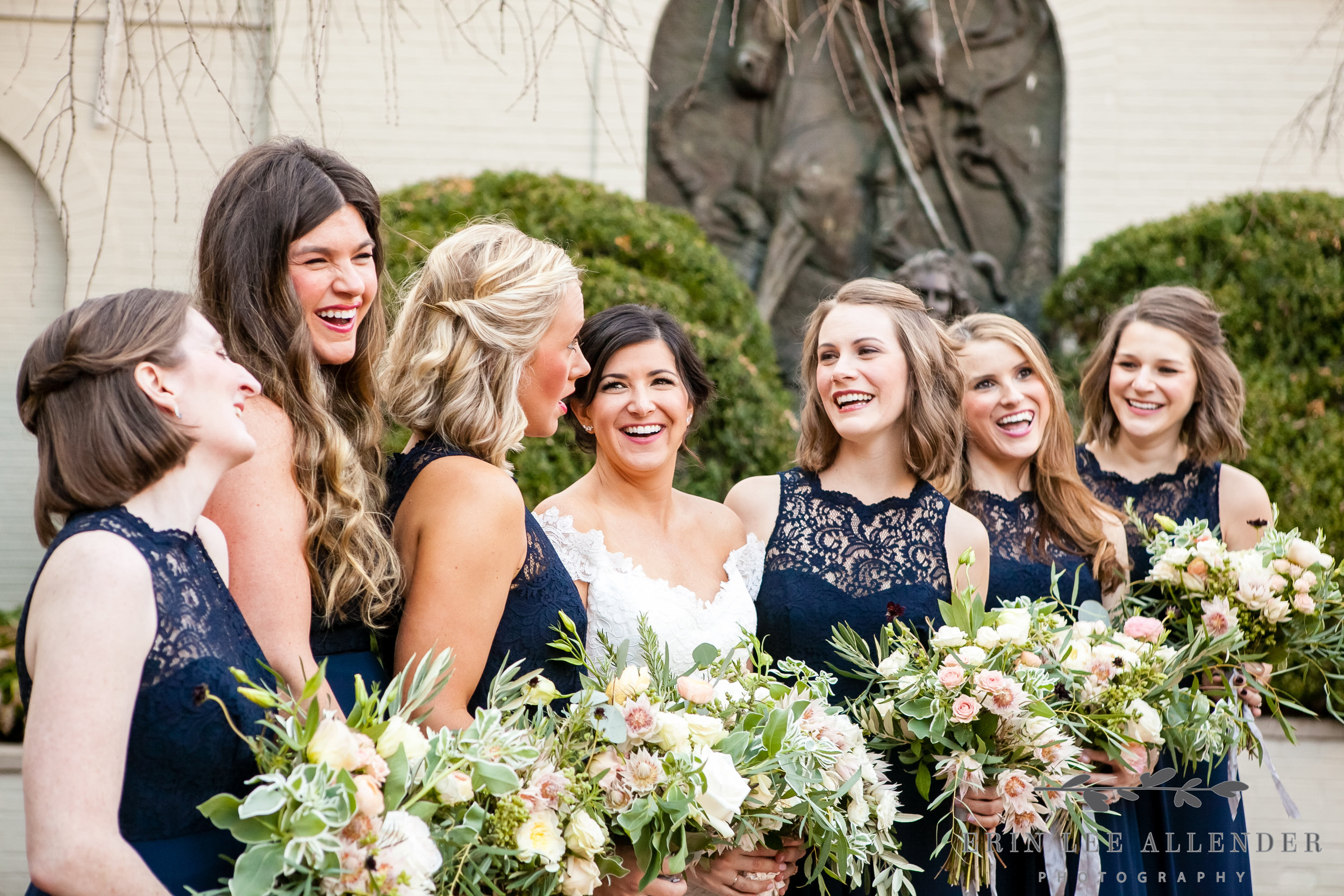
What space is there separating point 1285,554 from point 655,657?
2.41m

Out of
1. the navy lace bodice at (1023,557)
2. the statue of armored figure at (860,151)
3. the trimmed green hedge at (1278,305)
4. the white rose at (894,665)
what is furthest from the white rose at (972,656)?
the statue of armored figure at (860,151)

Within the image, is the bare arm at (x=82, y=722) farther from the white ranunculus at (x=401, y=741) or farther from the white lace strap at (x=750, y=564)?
the white lace strap at (x=750, y=564)

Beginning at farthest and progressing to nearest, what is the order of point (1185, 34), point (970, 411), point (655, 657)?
point (1185, 34)
point (970, 411)
point (655, 657)

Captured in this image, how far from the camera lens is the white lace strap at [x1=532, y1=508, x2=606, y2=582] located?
124 inches

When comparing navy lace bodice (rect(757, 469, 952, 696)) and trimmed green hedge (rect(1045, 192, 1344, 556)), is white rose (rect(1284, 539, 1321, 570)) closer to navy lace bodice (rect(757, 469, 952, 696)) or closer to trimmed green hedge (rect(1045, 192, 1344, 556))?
navy lace bodice (rect(757, 469, 952, 696))

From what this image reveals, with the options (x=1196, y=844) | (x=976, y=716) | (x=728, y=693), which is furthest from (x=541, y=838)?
(x=1196, y=844)

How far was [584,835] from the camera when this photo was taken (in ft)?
7.23

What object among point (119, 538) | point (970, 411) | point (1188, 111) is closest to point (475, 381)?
point (119, 538)

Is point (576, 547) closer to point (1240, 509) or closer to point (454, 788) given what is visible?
point (454, 788)

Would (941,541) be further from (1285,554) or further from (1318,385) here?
(1318,385)

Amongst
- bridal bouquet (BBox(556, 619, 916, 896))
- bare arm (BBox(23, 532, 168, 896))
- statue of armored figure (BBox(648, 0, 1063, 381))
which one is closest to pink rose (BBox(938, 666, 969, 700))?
bridal bouquet (BBox(556, 619, 916, 896))

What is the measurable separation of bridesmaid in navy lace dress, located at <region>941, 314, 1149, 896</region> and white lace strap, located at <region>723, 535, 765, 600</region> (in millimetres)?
813

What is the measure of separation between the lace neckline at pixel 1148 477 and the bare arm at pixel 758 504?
5.01 ft

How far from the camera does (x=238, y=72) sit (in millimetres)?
8328
